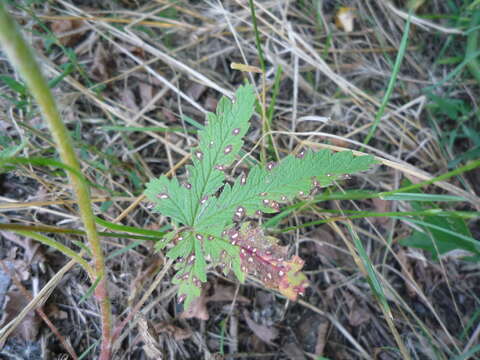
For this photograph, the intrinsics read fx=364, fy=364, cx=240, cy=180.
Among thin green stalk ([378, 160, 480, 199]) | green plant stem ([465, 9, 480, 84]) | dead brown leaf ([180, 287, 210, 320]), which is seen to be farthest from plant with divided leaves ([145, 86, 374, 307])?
green plant stem ([465, 9, 480, 84])

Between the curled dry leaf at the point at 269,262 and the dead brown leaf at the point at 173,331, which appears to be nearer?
the curled dry leaf at the point at 269,262

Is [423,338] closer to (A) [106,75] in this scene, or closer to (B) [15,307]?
(B) [15,307]

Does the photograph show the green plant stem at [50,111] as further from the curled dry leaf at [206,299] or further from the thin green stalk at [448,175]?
the thin green stalk at [448,175]

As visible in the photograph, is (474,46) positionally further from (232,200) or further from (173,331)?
(173,331)

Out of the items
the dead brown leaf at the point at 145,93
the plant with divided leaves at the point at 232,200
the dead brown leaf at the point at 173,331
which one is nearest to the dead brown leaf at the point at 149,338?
the dead brown leaf at the point at 173,331

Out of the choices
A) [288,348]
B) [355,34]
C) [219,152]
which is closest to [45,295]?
[219,152]

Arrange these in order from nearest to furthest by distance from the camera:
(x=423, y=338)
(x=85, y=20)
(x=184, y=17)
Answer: (x=423, y=338) → (x=85, y=20) → (x=184, y=17)

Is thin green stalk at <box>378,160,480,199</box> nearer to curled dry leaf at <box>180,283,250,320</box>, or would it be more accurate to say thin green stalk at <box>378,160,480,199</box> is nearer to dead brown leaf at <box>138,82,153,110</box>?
curled dry leaf at <box>180,283,250,320</box>
